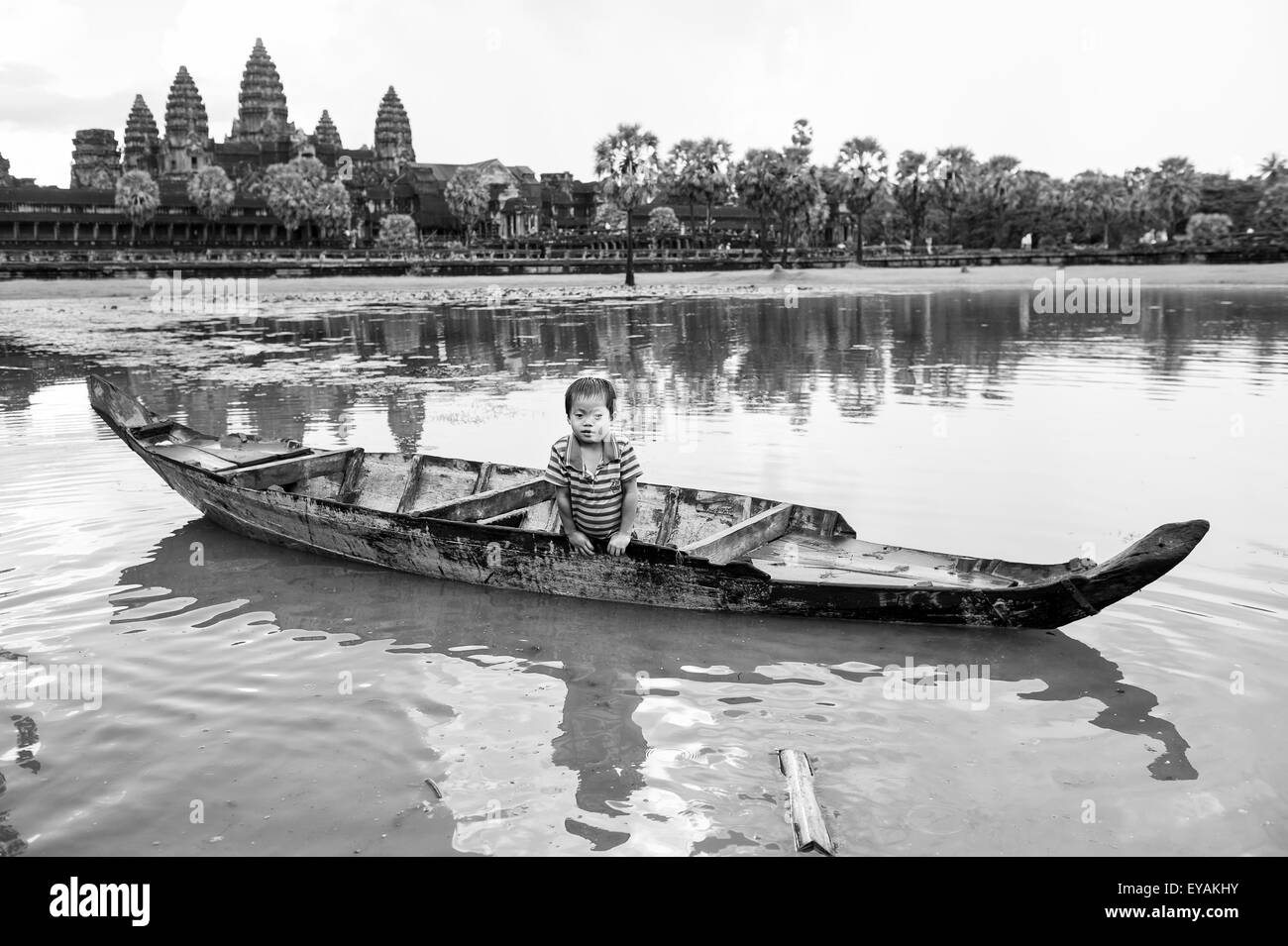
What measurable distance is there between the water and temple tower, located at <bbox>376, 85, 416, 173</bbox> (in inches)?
4995

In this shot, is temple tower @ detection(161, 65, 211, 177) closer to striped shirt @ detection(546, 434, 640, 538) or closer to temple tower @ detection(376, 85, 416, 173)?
temple tower @ detection(376, 85, 416, 173)

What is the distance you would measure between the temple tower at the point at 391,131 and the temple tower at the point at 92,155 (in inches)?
1280

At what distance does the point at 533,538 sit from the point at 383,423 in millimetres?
8360

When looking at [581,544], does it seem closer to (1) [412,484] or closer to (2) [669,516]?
(2) [669,516]

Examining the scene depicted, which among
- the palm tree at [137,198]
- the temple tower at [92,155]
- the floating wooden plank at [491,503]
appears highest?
the temple tower at [92,155]

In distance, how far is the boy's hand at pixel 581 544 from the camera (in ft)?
24.7

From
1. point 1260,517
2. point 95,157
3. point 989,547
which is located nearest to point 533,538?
point 989,547

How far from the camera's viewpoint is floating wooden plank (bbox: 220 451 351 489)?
371 inches

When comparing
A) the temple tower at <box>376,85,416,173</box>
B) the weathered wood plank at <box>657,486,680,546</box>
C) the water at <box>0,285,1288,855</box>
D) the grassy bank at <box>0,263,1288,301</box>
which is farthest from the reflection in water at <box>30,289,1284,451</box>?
the temple tower at <box>376,85,416,173</box>

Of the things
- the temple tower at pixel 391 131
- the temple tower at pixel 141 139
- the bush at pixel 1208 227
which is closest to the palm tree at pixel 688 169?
the bush at pixel 1208 227

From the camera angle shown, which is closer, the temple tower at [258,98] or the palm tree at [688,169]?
the palm tree at [688,169]

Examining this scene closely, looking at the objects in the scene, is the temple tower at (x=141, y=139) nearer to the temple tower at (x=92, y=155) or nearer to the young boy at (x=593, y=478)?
the temple tower at (x=92, y=155)

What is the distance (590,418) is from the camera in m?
7.04

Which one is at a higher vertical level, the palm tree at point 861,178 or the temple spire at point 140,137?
the temple spire at point 140,137
